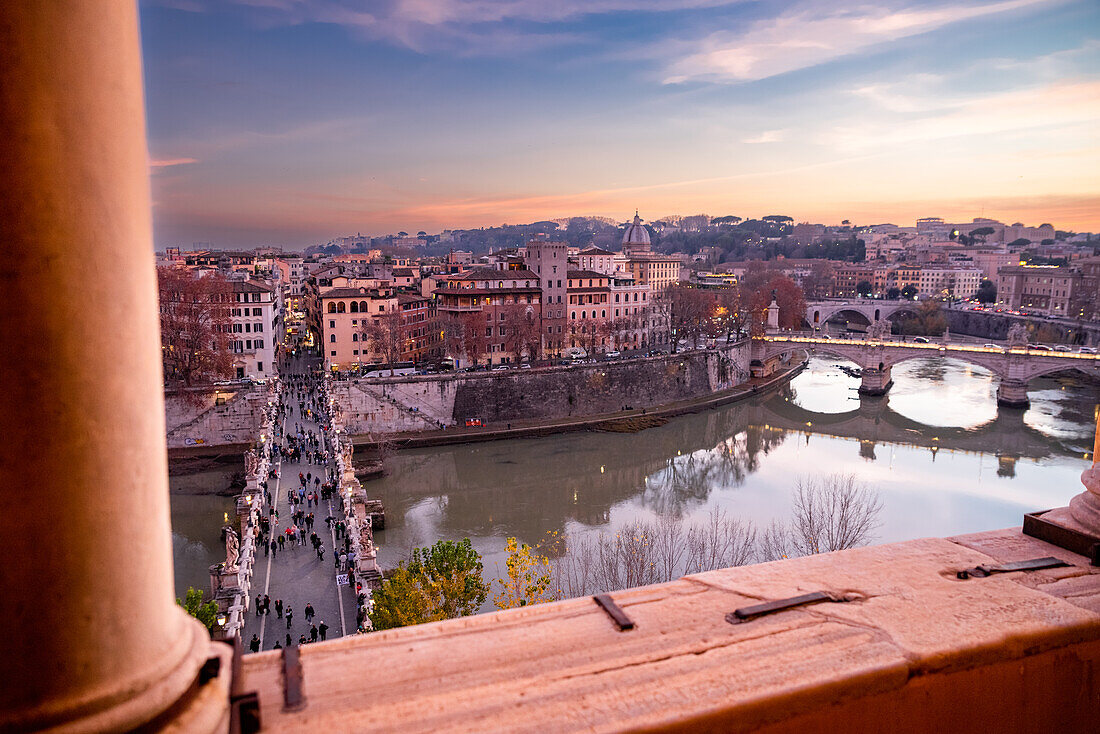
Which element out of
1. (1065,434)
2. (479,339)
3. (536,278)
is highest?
(536,278)

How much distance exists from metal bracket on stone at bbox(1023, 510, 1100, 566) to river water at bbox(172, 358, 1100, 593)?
27.4 ft

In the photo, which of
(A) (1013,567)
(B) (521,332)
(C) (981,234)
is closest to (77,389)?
(A) (1013,567)

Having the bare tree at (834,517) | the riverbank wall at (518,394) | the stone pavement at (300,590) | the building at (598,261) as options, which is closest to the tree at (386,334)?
the riverbank wall at (518,394)

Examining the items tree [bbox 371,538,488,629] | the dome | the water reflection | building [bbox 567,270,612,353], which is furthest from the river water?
the dome

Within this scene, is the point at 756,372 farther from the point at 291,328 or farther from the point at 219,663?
the point at 219,663

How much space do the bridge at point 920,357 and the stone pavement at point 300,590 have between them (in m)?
18.0

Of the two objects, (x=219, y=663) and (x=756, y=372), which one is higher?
(x=219, y=663)

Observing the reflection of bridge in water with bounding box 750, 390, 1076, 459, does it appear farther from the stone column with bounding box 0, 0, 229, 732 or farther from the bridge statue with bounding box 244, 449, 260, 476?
the stone column with bounding box 0, 0, 229, 732

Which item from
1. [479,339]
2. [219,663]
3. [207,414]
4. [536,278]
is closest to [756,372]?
[536,278]

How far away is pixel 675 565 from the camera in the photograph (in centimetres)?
866

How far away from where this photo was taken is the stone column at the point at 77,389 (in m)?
0.66

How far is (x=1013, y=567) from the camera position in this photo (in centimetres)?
126

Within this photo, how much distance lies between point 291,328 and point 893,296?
32.5 m

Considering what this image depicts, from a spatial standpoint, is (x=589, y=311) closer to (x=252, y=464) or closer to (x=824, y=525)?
(x=252, y=464)
